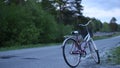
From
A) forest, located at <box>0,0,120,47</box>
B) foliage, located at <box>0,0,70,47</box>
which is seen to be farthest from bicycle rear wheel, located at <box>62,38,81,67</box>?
foliage, located at <box>0,0,70,47</box>

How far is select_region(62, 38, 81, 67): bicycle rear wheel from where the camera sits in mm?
9406

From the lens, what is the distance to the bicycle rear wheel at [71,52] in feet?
30.9

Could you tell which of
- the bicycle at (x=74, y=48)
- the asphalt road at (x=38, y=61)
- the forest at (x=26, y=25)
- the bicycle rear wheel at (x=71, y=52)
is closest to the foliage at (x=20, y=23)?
the forest at (x=26, y=25)

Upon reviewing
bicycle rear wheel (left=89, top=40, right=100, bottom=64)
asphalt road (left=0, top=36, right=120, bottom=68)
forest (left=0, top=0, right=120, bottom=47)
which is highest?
bicycle rear wheel (left=89, top=40, right=100, bottom=64)

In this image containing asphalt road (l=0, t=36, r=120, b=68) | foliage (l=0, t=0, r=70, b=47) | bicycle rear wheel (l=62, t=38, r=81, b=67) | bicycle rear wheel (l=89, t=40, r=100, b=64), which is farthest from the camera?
foliage (l=0, t=0, r=70, b=47)

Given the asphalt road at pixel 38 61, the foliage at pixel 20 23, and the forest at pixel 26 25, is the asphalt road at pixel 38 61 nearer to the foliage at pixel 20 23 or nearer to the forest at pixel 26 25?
the forest at pixel 26 25

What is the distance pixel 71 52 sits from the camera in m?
9.56

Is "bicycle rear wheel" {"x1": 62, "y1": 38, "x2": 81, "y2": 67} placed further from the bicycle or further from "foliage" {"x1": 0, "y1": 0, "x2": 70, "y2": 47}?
"foliage" {"x1": 0, "y1": 0, "x2": 70, "y2": 47}

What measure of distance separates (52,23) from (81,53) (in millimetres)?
42072

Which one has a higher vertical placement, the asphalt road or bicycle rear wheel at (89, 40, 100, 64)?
bicycle rear wheel at (89, 40, 100, 64)

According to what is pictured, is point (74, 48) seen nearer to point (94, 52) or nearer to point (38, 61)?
point (94, 52)

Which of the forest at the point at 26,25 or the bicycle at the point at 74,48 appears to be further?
the forest at the point at 26,25

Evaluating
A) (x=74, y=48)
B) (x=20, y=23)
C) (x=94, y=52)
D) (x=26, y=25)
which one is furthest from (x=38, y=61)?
(x=26, y=25)

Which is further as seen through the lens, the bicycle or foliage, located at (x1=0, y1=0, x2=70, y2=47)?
foliage, located at (x1=0, y1=0, x2=70, y2=47)
